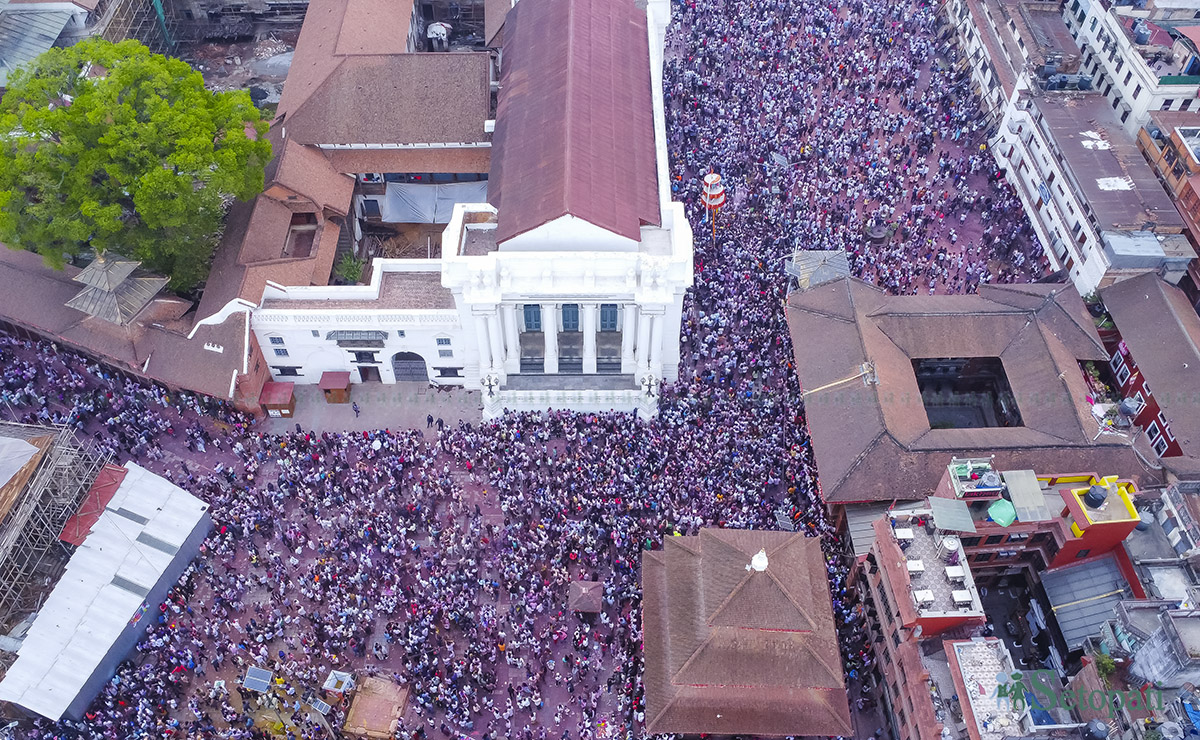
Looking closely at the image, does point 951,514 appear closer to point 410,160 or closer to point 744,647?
point 744,647

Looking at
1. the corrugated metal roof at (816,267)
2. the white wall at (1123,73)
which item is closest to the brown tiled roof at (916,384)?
the corrugated metal roof at (816,267)

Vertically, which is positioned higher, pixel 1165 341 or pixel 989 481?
pixel 1165 341

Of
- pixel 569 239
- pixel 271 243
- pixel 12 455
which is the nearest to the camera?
pixel 12 455

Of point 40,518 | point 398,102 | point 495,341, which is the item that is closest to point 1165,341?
point 495,341

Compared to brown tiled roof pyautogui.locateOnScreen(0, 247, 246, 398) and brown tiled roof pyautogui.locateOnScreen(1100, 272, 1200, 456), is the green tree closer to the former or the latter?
brown tiled roof pyautogui.locateOnScreen(0, 247, 246, 398)

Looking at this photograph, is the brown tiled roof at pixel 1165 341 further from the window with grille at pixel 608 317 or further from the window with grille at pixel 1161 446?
the window with grille at pixel 608 317

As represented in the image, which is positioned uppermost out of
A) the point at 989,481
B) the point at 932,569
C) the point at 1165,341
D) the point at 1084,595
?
the point at 1165,341

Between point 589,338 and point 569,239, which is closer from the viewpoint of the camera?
point 569,239

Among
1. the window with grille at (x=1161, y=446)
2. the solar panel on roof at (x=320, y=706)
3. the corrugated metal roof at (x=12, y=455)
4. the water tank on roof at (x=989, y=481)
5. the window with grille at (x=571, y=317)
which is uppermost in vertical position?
the window with grille at (x=571, y=317)
